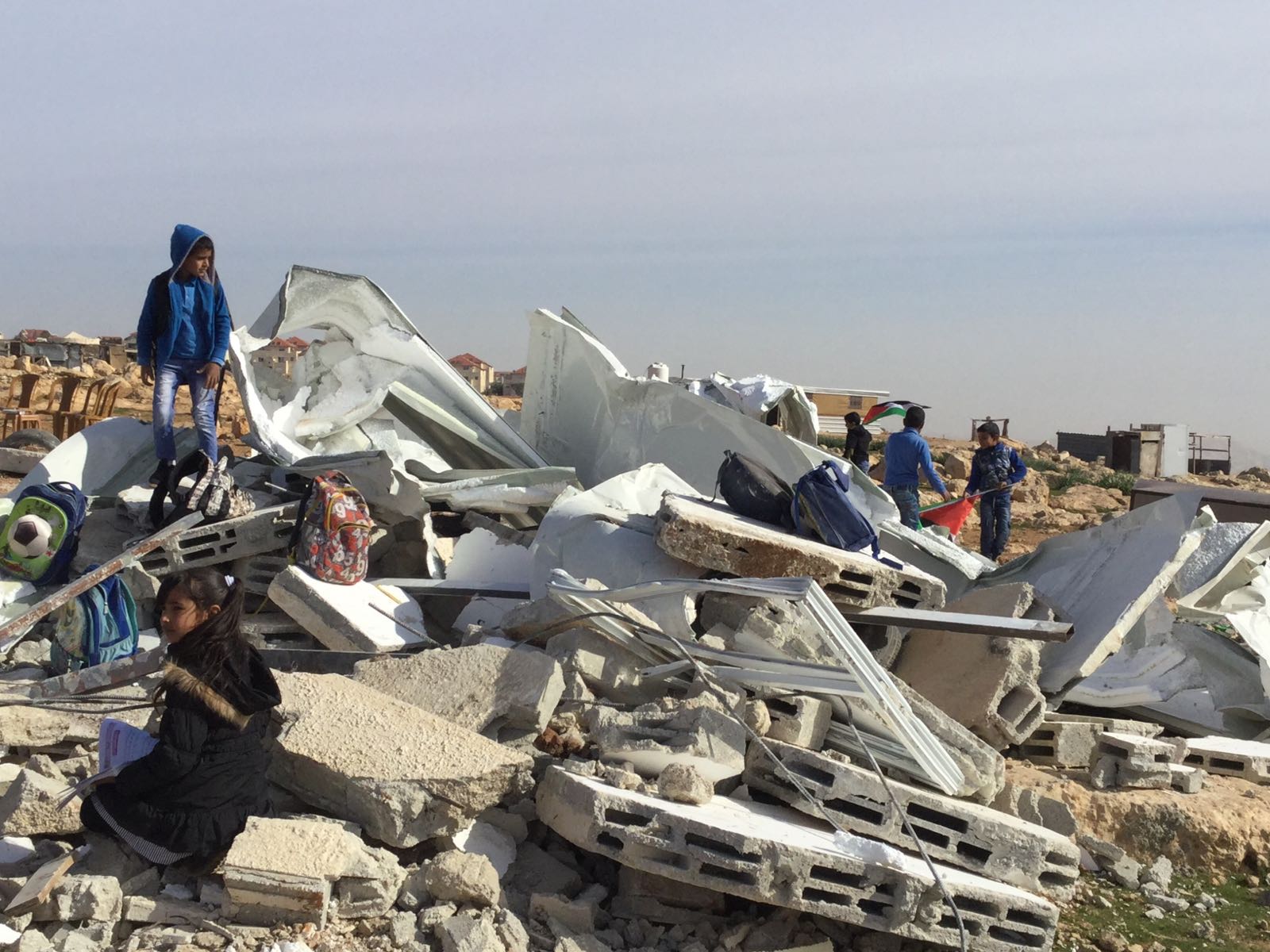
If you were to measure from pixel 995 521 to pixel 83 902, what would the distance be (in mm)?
7286

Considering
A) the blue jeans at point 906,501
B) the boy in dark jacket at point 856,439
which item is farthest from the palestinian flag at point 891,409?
the boy in dark jacket at point 856,439

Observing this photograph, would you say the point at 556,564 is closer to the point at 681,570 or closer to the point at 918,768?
the point at 681,570

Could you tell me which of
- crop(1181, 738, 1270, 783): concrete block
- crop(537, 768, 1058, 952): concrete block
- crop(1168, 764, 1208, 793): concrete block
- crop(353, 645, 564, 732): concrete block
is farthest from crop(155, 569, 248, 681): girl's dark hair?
crop(1181, 738, 1270, 783): concrete block

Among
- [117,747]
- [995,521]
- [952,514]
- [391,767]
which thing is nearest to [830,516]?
[391,767]

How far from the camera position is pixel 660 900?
11.1 feet

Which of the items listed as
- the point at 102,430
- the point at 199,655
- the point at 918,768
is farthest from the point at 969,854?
the point at 102,430

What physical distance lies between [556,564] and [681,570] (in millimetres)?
656

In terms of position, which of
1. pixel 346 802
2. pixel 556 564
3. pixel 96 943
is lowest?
pixel 96 943

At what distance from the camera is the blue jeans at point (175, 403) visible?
5781mm

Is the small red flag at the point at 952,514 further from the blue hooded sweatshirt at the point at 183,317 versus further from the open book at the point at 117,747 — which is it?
the open book at the point at 117,747

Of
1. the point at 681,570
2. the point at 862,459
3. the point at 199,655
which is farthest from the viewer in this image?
the point at 862,459

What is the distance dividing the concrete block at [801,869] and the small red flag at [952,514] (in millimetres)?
5154

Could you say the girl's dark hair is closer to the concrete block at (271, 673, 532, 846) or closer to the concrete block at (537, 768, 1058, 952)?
the concrete block at (271, 673, 532, 846)

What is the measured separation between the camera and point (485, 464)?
23.6 feet
